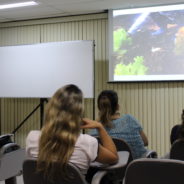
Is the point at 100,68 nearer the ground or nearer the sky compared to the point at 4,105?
nearer the sky

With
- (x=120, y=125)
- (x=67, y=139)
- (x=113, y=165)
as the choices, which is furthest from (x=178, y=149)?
(x=67, y=139)

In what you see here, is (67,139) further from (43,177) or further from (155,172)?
(155,172)

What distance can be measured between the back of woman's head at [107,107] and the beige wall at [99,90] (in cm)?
200

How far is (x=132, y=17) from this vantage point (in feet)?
14.4

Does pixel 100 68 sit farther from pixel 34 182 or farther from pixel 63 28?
pixel 34 182

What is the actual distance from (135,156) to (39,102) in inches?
118

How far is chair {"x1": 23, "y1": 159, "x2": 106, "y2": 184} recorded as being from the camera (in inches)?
57.9

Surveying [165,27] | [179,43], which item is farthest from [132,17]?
[179,43]

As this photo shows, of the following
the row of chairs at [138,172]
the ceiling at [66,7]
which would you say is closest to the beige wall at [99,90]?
the ceiling at [66,7]

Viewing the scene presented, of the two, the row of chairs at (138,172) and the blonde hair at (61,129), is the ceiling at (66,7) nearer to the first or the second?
the blonde hair at (61,129)

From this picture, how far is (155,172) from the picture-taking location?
138 centimetres

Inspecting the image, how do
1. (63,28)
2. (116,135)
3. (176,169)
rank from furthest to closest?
(63,28)
(116,135)
(176,169)

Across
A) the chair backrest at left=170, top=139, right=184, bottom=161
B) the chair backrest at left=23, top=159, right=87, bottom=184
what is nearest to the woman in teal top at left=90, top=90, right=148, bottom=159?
the chair backrest at left=170, top=139, right=184, bottom=161

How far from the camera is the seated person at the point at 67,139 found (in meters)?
1.53
